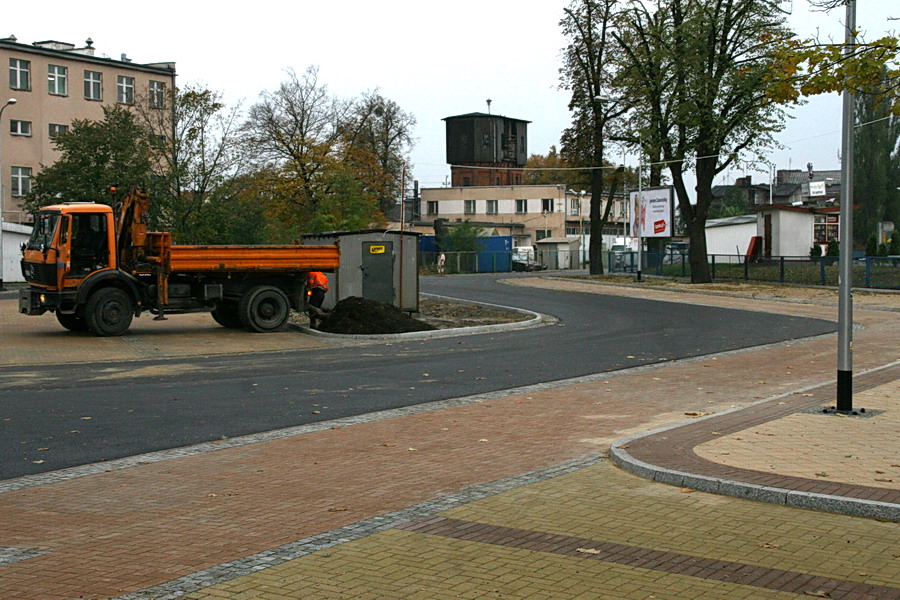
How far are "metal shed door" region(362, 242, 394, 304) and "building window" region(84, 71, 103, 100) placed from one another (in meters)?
47.3

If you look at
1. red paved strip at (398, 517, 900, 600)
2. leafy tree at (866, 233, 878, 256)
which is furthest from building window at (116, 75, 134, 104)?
red paved strip at (398, 517, 900, 600)

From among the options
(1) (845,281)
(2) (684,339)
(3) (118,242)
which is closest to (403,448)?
(1) (845,281)

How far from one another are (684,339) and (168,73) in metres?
59.2

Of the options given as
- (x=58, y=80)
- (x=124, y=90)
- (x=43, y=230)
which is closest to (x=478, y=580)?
(x=43, y=230)

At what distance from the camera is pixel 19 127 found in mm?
63844

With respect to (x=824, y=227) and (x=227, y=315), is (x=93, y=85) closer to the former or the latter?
(x=227, y=315)

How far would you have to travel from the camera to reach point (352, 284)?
27.6m

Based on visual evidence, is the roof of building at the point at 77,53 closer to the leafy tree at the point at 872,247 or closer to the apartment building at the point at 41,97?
the apartment building at the point at 41,97

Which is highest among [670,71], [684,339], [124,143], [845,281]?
[670,71]

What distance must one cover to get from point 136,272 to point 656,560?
63.4ft

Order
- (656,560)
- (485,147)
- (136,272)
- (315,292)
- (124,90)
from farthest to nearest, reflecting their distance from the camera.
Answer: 1. (485,147)
2. (124,90)
3. (315,292)
4. (136,272)
5. (656,560)

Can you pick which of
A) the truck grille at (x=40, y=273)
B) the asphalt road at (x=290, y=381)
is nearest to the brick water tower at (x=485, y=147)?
the asphalt road at (x=290, y=381)

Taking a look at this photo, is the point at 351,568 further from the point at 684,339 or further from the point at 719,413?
the point at 684,339

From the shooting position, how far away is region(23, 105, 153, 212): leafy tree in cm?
4816
